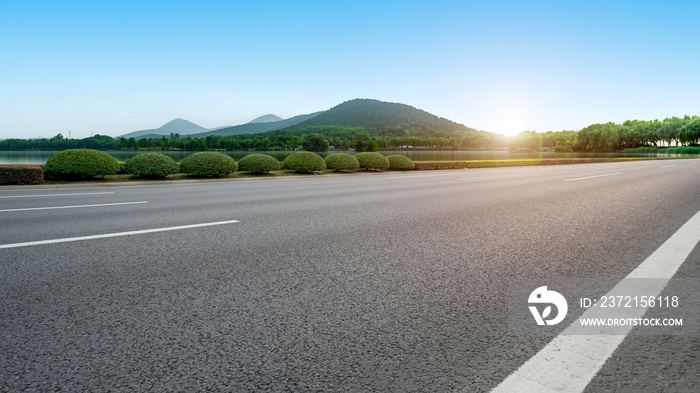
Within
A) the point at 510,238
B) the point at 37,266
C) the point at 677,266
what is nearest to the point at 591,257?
the point at 677,266

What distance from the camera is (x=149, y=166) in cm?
1741

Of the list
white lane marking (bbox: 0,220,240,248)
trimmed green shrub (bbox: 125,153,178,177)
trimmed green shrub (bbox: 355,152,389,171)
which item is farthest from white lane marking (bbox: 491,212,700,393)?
trimmed green shrub (bbox: 355,152,389,171)

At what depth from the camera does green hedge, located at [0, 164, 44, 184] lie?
14242 mm

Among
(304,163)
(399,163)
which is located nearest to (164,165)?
(304,163)

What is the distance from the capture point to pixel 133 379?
209 centimetres

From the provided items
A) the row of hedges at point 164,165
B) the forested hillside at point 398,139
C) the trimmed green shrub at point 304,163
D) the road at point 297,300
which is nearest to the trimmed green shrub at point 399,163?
the row of hedges at point 164,165

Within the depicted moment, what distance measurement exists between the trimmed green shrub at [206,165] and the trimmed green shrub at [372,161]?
919cm

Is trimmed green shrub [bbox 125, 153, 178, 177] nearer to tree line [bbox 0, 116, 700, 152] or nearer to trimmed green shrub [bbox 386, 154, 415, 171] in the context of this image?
trimmed green shrub [bbox 386, 154, 415, 171]

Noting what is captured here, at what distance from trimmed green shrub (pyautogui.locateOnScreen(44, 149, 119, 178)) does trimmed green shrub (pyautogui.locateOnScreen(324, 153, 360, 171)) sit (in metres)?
11.5

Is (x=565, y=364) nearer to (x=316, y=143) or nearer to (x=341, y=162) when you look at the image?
(x=341, y=162)

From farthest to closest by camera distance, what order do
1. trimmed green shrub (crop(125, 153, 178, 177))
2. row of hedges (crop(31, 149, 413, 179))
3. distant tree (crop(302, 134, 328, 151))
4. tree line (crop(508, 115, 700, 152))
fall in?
distant tree (crop(302, 134, 328, 151))
tree line (crop(508, 115, 700, 152))
trimmed green shrub (crop(125, 153, 178, 177))
row of hedges (crop(31, 149, 413, 179))

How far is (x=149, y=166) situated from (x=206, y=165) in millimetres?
2417

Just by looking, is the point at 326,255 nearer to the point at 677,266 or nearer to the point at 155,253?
the point at 155,253

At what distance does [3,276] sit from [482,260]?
15.8 ft
